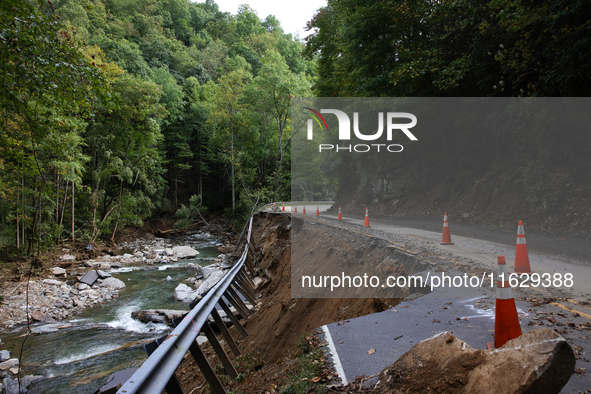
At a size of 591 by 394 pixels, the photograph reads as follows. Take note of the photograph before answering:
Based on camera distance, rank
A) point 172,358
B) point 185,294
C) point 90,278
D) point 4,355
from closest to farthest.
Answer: point 172,358
point 4,355
point 185,294
point 90,278

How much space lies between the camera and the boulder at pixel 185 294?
1326cm

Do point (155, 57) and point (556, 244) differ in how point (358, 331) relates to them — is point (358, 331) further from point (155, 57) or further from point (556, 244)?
point (155, 57)

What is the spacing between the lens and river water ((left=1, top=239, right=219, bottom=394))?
753 cm

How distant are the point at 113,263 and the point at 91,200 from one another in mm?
4998

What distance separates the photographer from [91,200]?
21.7 m

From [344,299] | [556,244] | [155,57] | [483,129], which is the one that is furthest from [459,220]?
[155,57]

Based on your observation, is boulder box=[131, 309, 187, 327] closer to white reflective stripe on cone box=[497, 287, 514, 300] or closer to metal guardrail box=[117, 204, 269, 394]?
metal guardrail box=[117, 204, 269, 394]

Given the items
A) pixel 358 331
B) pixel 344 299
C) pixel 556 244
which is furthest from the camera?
pixel 556 244

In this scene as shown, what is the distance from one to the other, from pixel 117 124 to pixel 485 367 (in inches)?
1033

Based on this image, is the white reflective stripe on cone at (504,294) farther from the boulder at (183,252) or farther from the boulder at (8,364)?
the boulder at (183,252)

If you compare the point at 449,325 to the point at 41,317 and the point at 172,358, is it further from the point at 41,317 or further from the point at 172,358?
the point at 41,317

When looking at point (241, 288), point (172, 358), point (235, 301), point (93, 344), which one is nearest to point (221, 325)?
point (172, 358)

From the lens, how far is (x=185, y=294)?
13.6 metres

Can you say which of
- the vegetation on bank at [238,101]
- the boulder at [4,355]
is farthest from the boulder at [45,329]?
the vegetation on bank at [238,101]
